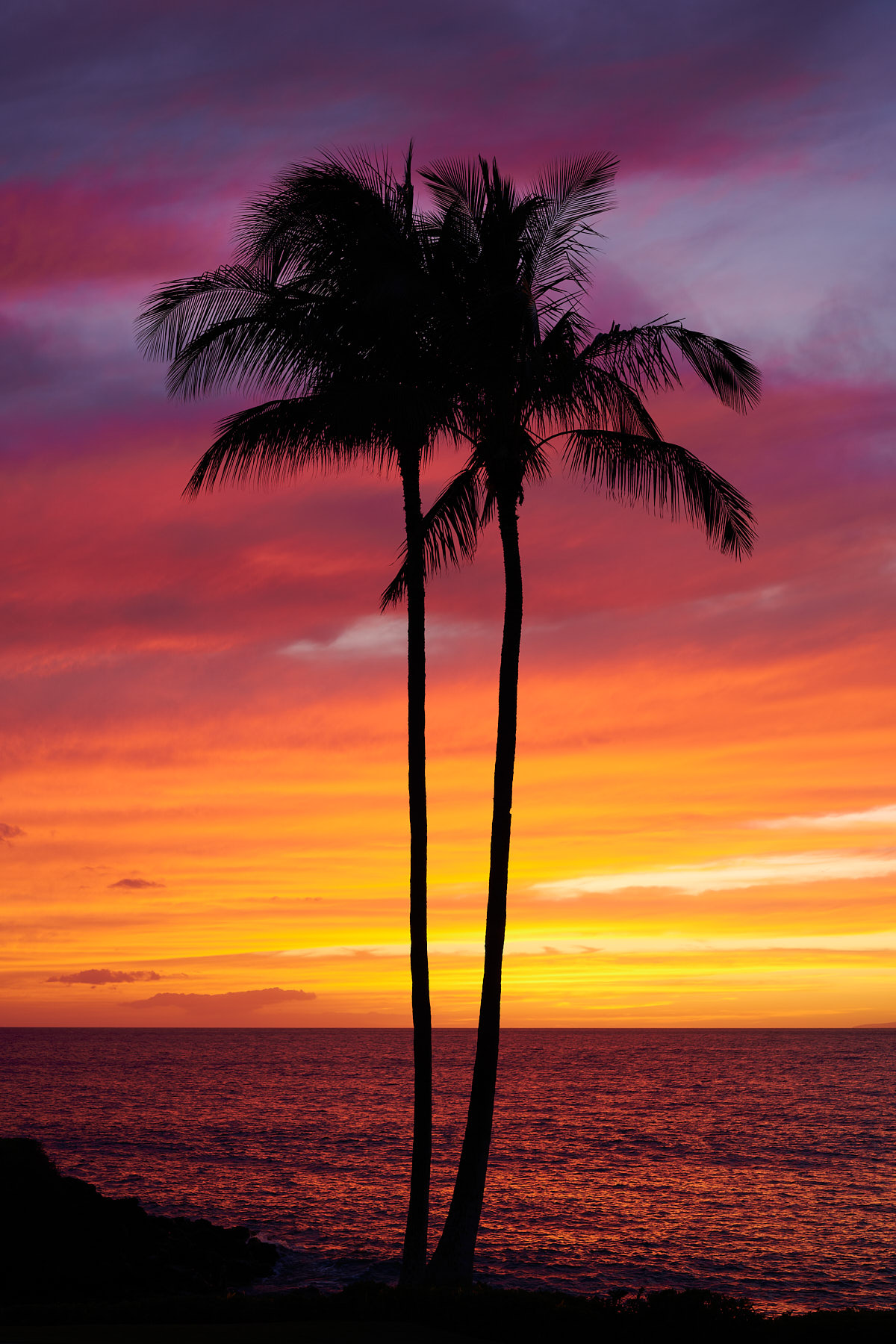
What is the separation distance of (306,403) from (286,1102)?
85789 millimetres

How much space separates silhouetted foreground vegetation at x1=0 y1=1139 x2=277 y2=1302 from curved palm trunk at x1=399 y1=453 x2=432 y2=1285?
12533 millimetres

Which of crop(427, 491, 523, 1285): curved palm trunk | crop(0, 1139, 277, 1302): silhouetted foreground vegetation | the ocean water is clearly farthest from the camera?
the ocean water

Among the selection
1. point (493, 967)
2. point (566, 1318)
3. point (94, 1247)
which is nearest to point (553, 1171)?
point (94, 1247)

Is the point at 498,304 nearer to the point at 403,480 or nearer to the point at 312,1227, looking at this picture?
the point at 403,480

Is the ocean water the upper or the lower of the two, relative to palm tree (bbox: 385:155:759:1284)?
lower

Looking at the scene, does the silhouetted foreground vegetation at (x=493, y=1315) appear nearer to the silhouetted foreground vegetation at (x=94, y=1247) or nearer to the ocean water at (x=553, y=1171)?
the silhouetted foreground vegetation at (x=94, y=1247)

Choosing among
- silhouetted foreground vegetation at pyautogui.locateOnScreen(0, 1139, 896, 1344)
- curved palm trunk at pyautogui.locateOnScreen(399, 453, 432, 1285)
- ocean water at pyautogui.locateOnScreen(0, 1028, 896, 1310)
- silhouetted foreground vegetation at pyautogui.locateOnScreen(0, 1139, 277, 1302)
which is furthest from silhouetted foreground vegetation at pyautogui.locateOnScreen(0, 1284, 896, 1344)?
ocean water at pyautogui.locateOnScreen(0, 1028, 896, 1310)

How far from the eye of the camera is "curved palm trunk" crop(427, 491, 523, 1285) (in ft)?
56.3

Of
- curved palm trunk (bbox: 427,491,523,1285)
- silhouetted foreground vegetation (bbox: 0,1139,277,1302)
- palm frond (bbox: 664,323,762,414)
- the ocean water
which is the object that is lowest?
the ocean water

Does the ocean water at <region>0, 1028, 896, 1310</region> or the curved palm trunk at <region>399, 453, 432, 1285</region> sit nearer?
the curved palm trunk at <region>399, 453, 432, 1285</region>

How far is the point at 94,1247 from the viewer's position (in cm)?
2950

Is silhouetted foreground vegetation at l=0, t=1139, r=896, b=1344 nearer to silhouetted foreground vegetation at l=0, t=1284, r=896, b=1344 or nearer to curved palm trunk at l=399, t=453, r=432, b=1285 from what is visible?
silhouetted foreground vegetation at l=0, t=1284, r=896, b=1344

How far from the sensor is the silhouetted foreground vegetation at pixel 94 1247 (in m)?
26.9

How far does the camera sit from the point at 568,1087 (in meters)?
115
